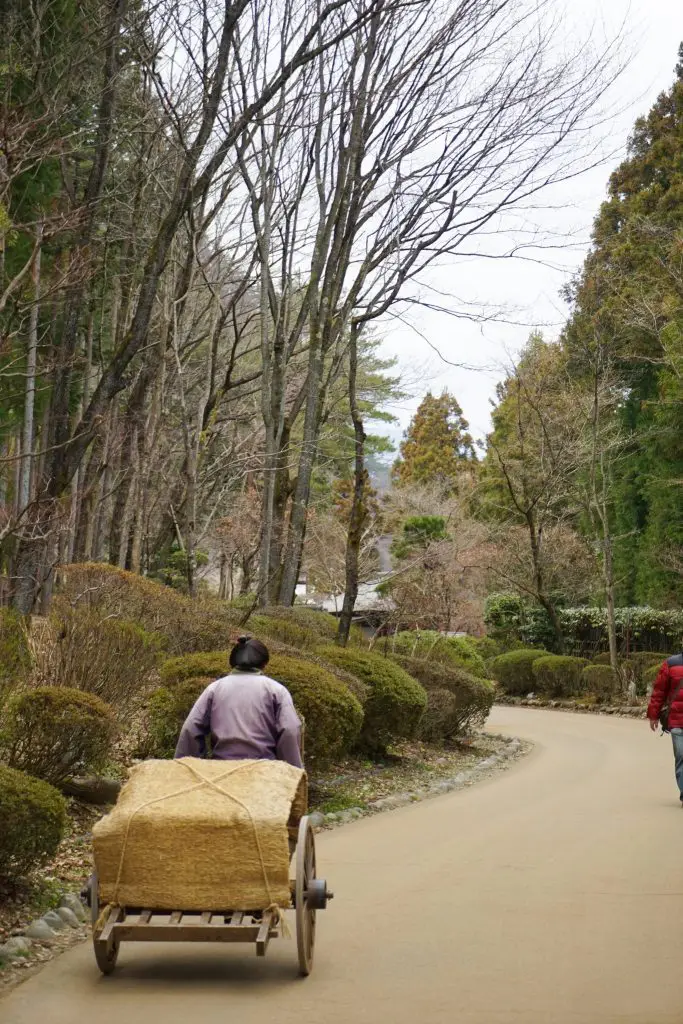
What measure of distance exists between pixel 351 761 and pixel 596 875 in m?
6.95

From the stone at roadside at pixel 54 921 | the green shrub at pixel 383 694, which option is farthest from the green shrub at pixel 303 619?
the stone at roadside at pixel 54 921

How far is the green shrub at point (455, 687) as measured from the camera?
1880 cm

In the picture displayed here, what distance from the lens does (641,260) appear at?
39219mm

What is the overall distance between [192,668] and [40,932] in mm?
4805

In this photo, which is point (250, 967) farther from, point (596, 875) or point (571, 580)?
point (571, 580)

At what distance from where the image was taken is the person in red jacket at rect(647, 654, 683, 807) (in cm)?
1294

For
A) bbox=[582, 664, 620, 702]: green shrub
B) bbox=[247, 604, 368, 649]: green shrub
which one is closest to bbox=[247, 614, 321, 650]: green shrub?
bbox=[247, 604, 368, 649]: green shrub

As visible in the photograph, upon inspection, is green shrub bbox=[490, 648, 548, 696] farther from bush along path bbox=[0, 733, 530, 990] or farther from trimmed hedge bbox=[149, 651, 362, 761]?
trimmed hedge bbox=[149, 651, 362, 761]

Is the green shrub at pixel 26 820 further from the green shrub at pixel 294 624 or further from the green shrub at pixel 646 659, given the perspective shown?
the green shrub at pixel 646 659

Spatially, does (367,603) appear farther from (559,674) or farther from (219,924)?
(219,924)

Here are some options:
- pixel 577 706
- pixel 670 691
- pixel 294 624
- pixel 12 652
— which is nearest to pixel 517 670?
pixel 577 706

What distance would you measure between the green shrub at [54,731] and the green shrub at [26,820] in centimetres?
189

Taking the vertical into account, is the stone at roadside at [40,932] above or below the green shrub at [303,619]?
below

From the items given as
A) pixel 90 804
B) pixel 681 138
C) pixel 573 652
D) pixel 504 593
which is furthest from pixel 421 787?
pixel 681 138
